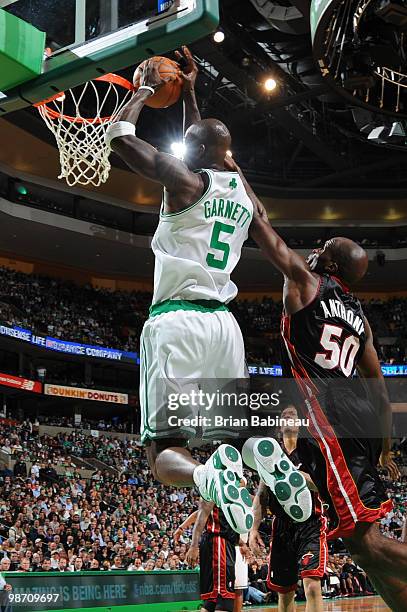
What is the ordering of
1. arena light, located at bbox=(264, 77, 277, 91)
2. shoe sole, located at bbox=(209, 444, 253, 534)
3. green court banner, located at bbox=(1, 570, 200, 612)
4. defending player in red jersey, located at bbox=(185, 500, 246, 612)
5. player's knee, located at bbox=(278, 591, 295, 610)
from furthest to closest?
1. arena light, located at bbox=(264, 77, 277, 91)
2. green court banner, located at bbox=(1, 570, 200, 612)
3. defending player in red jersey, located at bbox=(185, 500, 246, 612)
4. player's knee, located at bbox=(278, 591, 295, 610)
5. shoe sole, located at bbox=(209, 444, 253, 534)

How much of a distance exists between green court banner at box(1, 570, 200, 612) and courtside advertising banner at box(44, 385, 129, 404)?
38.3 feet

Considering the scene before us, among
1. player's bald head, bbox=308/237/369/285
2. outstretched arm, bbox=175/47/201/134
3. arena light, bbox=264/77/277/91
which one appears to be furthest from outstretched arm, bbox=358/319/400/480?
arena light, bbox=264/77/277/91

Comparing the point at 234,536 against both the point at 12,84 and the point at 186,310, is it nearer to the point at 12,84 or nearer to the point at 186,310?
the point at 186,310

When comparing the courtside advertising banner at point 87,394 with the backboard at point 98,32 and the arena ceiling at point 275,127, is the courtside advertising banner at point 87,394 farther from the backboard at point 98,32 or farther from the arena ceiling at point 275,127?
the backboard at point 98,32

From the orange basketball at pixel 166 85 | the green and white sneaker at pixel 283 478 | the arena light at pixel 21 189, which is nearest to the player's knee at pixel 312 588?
the green and white sneaker at pixel 283 478

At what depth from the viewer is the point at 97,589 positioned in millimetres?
10727

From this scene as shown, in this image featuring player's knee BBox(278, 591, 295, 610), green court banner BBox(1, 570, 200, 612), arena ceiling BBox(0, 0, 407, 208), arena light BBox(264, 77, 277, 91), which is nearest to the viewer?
player's knee BBox(278, 591, 295, 610)

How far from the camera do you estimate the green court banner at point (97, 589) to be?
971 cm

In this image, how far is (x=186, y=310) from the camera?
3.86m

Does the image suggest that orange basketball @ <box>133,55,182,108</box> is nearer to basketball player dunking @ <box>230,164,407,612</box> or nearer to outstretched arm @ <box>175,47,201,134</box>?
outstretched arm @ <box>175,47,201,134</box>

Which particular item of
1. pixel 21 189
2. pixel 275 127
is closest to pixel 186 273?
pixel 21 189

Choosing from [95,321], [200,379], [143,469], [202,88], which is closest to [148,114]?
[202,88]

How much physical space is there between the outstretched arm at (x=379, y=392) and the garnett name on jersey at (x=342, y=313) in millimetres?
56

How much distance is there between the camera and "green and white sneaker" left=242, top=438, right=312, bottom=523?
322 cm
